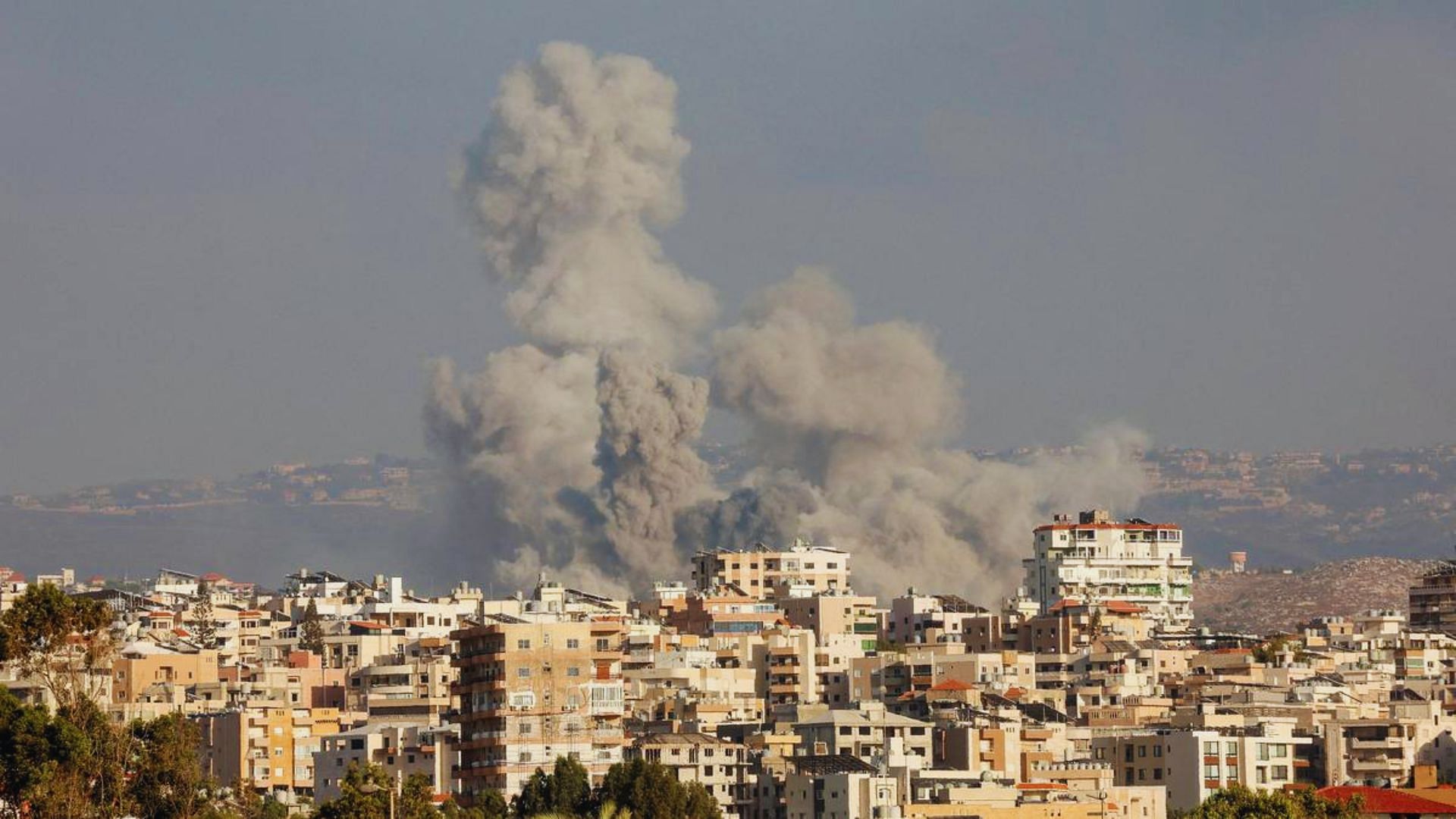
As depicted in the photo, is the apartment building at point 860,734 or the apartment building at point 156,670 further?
the apartment building at point 156,670

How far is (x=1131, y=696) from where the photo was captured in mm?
96625

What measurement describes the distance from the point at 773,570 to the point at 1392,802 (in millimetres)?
59355

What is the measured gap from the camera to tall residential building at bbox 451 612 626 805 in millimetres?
74688

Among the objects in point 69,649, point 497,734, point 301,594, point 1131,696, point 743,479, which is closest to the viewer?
point 69,649

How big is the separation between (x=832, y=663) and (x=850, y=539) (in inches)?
1391

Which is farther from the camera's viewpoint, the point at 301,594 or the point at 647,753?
the point at 301,594

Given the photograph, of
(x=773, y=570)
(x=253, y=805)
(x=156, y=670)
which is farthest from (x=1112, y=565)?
(x=253, y=805)

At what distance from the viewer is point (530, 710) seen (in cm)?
7525

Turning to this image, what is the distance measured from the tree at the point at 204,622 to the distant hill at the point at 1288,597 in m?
55.4

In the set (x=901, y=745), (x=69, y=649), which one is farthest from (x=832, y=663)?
(x=69, y=649)

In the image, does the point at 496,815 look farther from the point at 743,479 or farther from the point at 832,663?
the point at 743,479

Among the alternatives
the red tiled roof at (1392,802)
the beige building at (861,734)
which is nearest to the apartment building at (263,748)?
the beige building at (861,734)

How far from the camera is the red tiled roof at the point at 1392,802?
75625 millimetres

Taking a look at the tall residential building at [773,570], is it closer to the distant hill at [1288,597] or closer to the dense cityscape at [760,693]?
the dense cityscape at [760,693]
